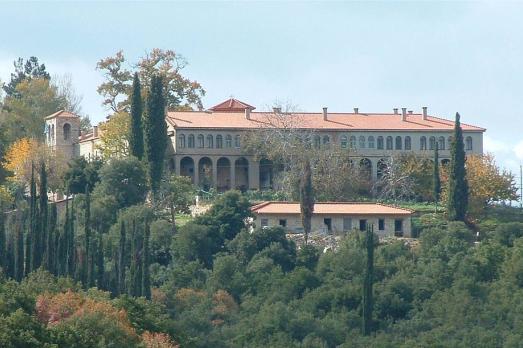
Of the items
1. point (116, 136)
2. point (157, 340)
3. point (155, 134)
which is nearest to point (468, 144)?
point (116, 136)

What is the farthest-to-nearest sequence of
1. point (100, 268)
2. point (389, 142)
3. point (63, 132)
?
point (63, 132) < point (389, 142) < point (100, 268)

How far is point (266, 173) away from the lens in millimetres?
110375

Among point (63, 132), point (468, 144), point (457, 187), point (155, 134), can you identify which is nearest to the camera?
point (457, 187)

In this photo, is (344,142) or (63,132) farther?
(63,132)

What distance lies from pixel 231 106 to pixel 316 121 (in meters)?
6.01

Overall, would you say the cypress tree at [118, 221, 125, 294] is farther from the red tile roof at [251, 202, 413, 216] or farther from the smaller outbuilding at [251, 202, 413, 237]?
the smaller outbuilding at [251, 202, 413, 237]

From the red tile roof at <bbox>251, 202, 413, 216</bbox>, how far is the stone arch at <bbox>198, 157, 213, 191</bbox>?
32.6 feet

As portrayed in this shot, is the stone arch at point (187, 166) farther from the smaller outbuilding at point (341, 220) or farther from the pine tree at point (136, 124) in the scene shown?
the smaller outbuilding at point (341, 220)

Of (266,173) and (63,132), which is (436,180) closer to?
(266,173)

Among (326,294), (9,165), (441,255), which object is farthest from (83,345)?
(9,165)

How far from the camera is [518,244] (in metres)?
91.7

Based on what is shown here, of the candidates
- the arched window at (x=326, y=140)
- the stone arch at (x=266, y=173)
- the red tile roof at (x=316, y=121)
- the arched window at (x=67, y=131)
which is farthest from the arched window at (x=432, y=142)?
the arched window at (x=67, y=131)

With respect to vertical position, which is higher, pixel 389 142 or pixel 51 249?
pixel 389 142

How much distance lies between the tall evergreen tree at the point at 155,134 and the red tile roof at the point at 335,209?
4808 mm
